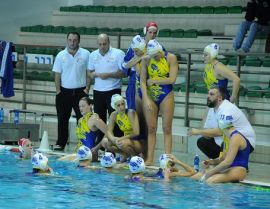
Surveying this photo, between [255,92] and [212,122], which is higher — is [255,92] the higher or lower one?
the higher one

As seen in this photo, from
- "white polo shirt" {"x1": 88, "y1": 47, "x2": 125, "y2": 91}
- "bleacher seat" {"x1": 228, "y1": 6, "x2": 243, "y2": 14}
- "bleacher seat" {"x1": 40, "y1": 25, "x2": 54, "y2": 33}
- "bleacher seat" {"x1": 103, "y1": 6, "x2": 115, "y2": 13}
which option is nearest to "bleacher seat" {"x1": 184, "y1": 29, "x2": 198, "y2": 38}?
"bleacher seat" {"x1": 228, "y1": 6, "x2": 243, "y2": 14}

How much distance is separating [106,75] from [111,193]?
3341 mm

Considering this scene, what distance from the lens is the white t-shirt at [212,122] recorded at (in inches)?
402

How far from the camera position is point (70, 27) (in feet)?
57.8

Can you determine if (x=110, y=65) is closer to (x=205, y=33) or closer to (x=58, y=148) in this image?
(x=58, y=148)

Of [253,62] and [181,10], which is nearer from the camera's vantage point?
[253,62]

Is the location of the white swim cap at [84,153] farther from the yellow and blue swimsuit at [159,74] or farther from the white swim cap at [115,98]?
the yellow and blue swimsuit at [159,74]

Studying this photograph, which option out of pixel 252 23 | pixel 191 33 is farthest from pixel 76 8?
pixel 252 23

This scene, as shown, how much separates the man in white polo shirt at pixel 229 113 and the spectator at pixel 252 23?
430 centimetres

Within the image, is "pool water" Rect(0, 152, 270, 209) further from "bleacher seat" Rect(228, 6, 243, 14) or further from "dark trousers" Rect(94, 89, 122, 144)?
"bleacher seat" Rect(228, 6, 243, 14)

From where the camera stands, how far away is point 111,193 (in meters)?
8.72

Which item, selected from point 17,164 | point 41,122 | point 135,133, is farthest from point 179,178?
point 41,122

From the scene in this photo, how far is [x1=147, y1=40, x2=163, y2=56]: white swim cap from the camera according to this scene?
10.4 metres

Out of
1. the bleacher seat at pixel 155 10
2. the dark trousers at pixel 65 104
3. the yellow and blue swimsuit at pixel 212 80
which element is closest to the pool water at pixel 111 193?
the yellow and blue swimsuit at pixel 212 80
